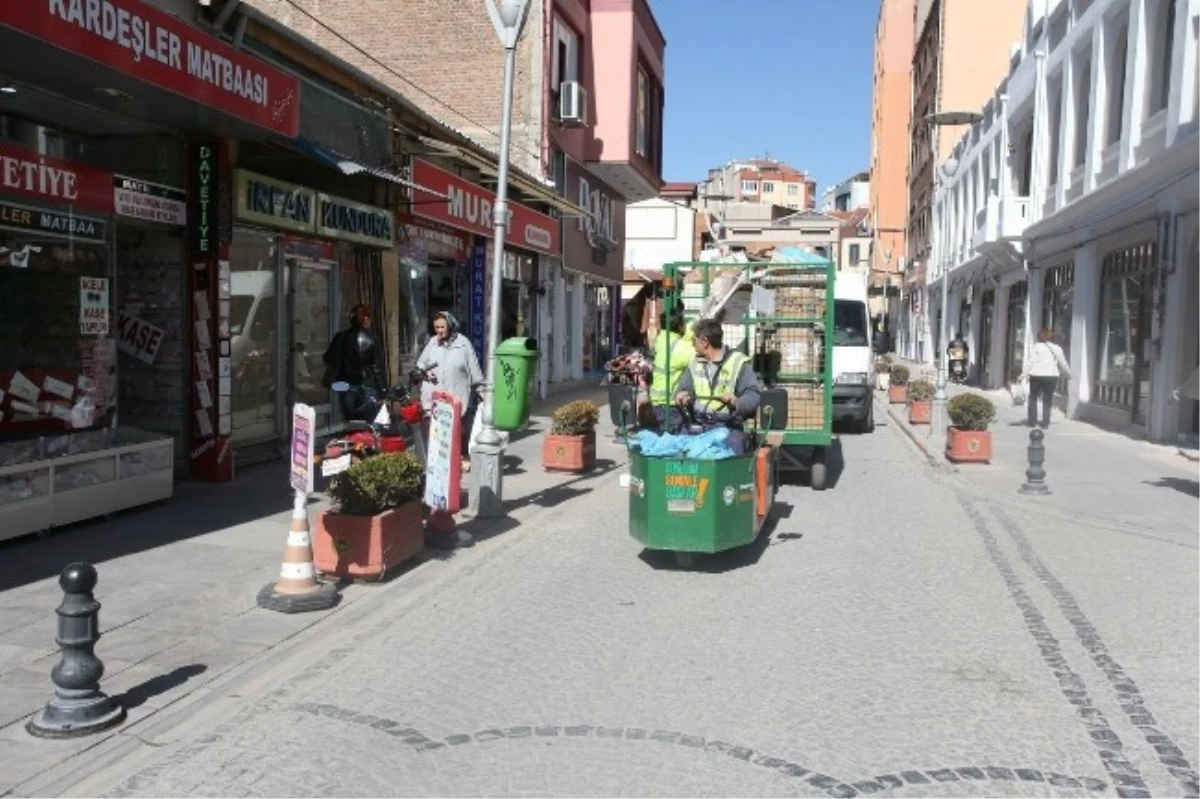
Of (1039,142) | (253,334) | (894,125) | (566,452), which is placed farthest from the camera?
(894,125)

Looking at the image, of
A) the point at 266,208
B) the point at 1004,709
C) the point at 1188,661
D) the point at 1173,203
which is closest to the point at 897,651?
the point at 1004,709

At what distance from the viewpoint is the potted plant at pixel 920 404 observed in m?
20.2

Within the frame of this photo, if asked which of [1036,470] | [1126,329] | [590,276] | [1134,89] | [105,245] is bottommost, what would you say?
[1036,470]

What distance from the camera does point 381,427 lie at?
30.6 ft

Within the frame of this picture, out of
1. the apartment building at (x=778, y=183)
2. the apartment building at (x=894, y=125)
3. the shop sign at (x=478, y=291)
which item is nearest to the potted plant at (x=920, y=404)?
the shop sign at (x=478, y=291)

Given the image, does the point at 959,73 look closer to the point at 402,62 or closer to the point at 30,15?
the point at 402,62

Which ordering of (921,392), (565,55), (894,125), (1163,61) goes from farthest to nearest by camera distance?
(894,125), (565,55), (921,392), (1163,61)

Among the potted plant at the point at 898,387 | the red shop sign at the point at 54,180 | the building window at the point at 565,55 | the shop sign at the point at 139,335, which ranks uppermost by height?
the building window at the point at 565,55

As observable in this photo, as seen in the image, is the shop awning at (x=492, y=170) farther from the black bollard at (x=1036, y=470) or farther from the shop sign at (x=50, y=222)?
the black bollard at (x=1036, y=470)

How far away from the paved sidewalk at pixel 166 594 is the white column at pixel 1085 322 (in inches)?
582

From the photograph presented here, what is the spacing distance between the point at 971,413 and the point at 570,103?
36.7 feet

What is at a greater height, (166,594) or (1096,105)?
(1096,105)

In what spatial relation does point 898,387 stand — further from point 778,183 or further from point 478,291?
point 778,183

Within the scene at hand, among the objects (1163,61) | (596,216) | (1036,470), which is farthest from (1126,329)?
(596,216)
